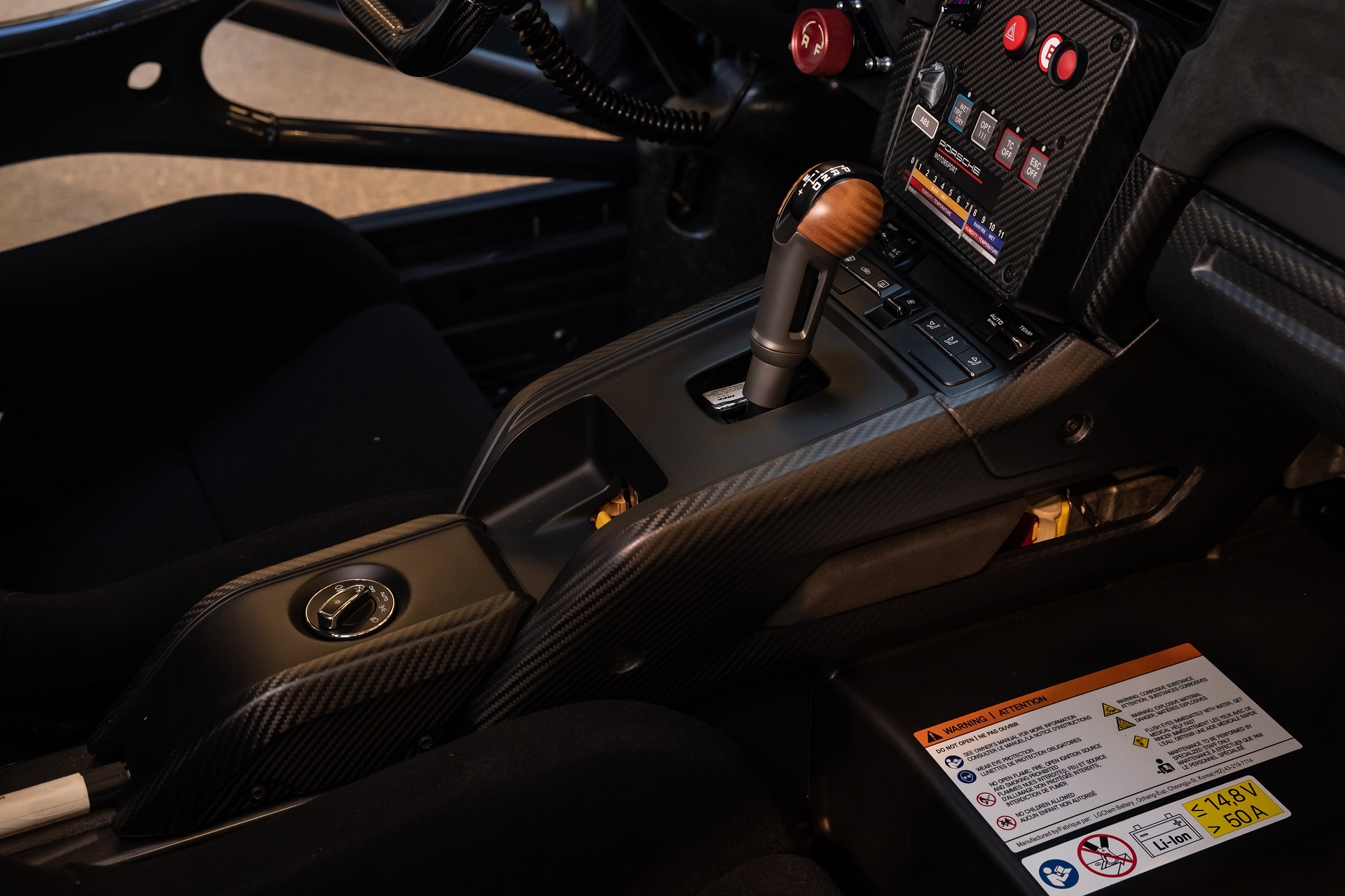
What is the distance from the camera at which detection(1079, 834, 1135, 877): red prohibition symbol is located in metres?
0.75

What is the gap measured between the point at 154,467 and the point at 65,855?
0.59m

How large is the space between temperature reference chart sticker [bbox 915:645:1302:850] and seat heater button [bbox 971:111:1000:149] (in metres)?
0.41

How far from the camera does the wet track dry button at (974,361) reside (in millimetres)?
821

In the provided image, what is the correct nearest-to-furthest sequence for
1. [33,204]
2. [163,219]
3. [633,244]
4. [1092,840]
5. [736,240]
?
[1092,840], [163,219], [736,240], [633,244], [33,204]

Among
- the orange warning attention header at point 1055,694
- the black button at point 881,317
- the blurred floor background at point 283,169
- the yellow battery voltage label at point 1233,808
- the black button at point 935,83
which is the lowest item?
the blurred floor background at point 283,169

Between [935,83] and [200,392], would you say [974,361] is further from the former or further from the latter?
[200,392]

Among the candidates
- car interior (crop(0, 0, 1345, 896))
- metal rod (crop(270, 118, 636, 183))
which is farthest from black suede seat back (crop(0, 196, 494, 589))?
car interior (crop(0, 0, 1345, 896))

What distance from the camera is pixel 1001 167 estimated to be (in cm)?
79

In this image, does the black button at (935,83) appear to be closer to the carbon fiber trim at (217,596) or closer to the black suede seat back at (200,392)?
the carbon fiber trim at (217,596)

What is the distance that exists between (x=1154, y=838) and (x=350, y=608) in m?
0.58

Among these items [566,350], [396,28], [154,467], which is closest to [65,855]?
[154,467]

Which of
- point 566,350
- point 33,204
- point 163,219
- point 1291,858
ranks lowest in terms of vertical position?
point 33,204

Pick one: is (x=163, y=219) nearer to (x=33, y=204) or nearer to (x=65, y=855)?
(x=65, y=855)

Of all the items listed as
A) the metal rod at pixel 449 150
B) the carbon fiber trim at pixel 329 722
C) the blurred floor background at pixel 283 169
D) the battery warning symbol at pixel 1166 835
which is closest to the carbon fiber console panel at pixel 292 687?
the carbon fiber trim at pixel 329 722
